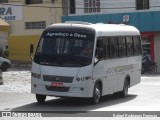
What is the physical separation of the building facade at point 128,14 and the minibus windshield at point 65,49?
2519 cm

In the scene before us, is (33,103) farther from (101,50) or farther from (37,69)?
(101,50)

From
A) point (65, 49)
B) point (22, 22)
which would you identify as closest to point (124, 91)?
point (65, 49)

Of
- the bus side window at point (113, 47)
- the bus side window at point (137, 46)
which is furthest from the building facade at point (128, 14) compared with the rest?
the bus side window at point (113, 47)

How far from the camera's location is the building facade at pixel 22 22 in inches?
1924

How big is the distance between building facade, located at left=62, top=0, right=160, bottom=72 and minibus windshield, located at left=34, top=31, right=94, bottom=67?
25.2m

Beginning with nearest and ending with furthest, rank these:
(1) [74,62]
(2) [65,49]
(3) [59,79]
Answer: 1. (3) [59,79]
2. (1) [74,62]
3. (2) [65,49]

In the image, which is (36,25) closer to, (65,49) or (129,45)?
(129,45)

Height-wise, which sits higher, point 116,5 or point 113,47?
point 116,5

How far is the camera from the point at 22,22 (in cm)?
4956

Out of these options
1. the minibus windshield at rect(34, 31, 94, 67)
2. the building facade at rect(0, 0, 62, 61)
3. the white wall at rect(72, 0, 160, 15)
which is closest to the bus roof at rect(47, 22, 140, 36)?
the minibus windshield at rect(34, 31, 94, 67)

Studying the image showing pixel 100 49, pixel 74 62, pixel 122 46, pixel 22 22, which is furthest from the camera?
pixel 22 22

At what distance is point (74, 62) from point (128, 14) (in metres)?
26.9

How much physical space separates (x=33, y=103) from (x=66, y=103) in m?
1.14

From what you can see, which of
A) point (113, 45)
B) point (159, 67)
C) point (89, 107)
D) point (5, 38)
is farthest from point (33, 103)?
point (5, 38)
